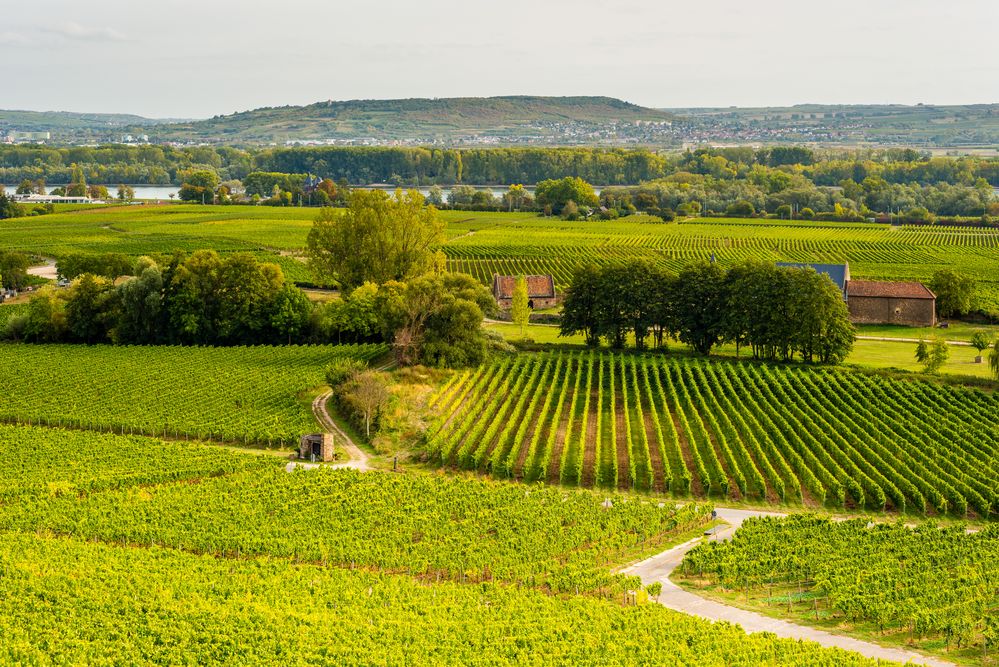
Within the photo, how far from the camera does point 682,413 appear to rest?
176 ft

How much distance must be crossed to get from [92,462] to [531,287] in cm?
5004

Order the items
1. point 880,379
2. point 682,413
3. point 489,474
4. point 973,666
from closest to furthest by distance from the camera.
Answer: point 973,666, point 489,474, point 682,413, point 880,379

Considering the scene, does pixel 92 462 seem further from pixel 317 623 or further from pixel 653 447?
pixel 653 447

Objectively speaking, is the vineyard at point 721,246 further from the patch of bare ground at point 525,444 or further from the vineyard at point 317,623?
the vineyard at point 317,623

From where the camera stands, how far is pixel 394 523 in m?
38.0

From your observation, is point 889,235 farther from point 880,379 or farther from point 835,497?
point 835,497

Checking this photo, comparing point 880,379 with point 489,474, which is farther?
point 880,379

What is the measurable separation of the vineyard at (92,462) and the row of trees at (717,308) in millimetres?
28930

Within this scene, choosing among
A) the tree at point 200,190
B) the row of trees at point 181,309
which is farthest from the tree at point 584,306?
the tree at point 200,190

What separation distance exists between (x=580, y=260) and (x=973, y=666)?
3399 inches

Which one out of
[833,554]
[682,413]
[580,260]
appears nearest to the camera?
[833,554]

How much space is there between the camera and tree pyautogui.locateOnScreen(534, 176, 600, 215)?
174625mm

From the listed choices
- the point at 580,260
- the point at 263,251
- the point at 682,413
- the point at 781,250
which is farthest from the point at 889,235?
the point at 682,413

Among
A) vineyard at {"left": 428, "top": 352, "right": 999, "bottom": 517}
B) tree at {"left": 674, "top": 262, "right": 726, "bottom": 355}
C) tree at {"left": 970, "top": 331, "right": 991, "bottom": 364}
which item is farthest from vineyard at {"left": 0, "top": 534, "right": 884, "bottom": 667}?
tree at {"left": 970, "top": 331, "right": 991, "bottom": 364}
